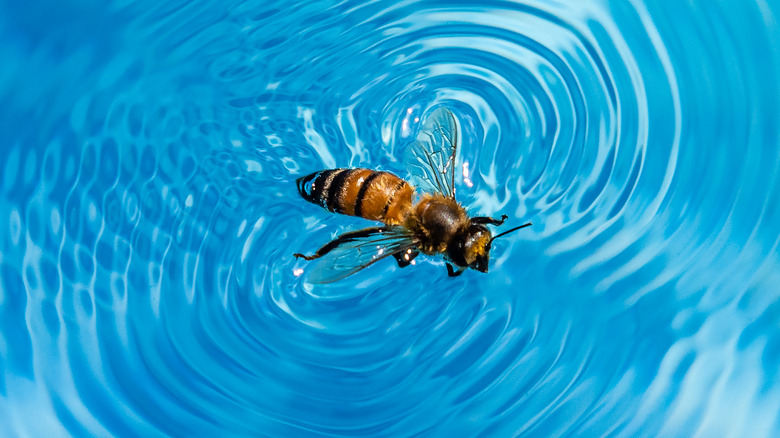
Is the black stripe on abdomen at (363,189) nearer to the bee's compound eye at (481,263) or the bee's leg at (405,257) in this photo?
the bee's leg at (405,257)

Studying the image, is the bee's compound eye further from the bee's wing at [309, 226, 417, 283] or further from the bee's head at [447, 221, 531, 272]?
the bee's wing at [309, 226, 417, 283]

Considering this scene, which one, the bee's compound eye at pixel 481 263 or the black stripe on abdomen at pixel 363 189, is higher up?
the black stripe on abdomen at pixel 363 189

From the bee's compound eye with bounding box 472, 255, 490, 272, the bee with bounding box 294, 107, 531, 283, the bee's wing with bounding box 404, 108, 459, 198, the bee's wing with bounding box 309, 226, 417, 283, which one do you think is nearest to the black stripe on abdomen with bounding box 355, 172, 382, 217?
the bee with bounding box 294, 107, 531, 283

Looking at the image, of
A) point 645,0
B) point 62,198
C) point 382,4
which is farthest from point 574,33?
point 62,198

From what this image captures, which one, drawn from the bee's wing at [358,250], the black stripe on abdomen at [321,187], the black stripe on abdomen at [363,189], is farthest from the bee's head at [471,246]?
the black stripe on abdomen at [321,187]

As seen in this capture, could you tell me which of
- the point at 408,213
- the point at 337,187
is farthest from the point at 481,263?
the point at 337,187
